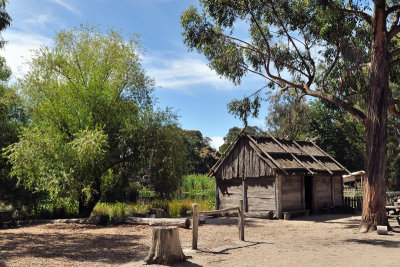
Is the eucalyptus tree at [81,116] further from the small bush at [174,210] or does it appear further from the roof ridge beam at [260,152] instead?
the roof ridge beam at [260,152]

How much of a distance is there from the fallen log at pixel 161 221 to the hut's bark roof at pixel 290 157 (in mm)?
6317

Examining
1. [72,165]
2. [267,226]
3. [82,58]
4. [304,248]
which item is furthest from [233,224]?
[82,58]

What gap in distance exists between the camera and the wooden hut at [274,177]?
63.5 feet

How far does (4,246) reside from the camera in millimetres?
11289

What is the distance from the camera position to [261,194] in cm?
1986

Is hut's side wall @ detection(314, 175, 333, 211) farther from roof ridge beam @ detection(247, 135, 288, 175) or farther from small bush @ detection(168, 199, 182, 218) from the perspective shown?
small bush @ detection(168, 199, 182, 218)

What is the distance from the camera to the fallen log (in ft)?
48.6

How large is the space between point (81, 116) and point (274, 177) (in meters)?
10.9

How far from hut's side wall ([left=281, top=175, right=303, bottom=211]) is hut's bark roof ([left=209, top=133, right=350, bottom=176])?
745mm

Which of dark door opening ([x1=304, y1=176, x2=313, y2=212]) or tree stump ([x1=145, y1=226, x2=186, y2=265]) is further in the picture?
dark door opening ([x1=304, y1=176, x2=313, y2=212])

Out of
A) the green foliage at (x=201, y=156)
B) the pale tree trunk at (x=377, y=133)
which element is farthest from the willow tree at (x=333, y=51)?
the green foliage at (x=201, y=156)

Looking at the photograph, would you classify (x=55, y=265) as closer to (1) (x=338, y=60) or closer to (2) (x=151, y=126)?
(2) (x=151, y=126)

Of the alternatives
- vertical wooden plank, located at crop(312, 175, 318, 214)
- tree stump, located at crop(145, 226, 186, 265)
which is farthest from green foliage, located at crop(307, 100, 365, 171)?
tree stump, located at crop(145, 226, 186, 265)

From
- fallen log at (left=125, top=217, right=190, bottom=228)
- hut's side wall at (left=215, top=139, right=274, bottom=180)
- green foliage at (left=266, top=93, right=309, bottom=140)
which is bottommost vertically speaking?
fallen log at (left=125, top=217, right=190, bottom=228)
